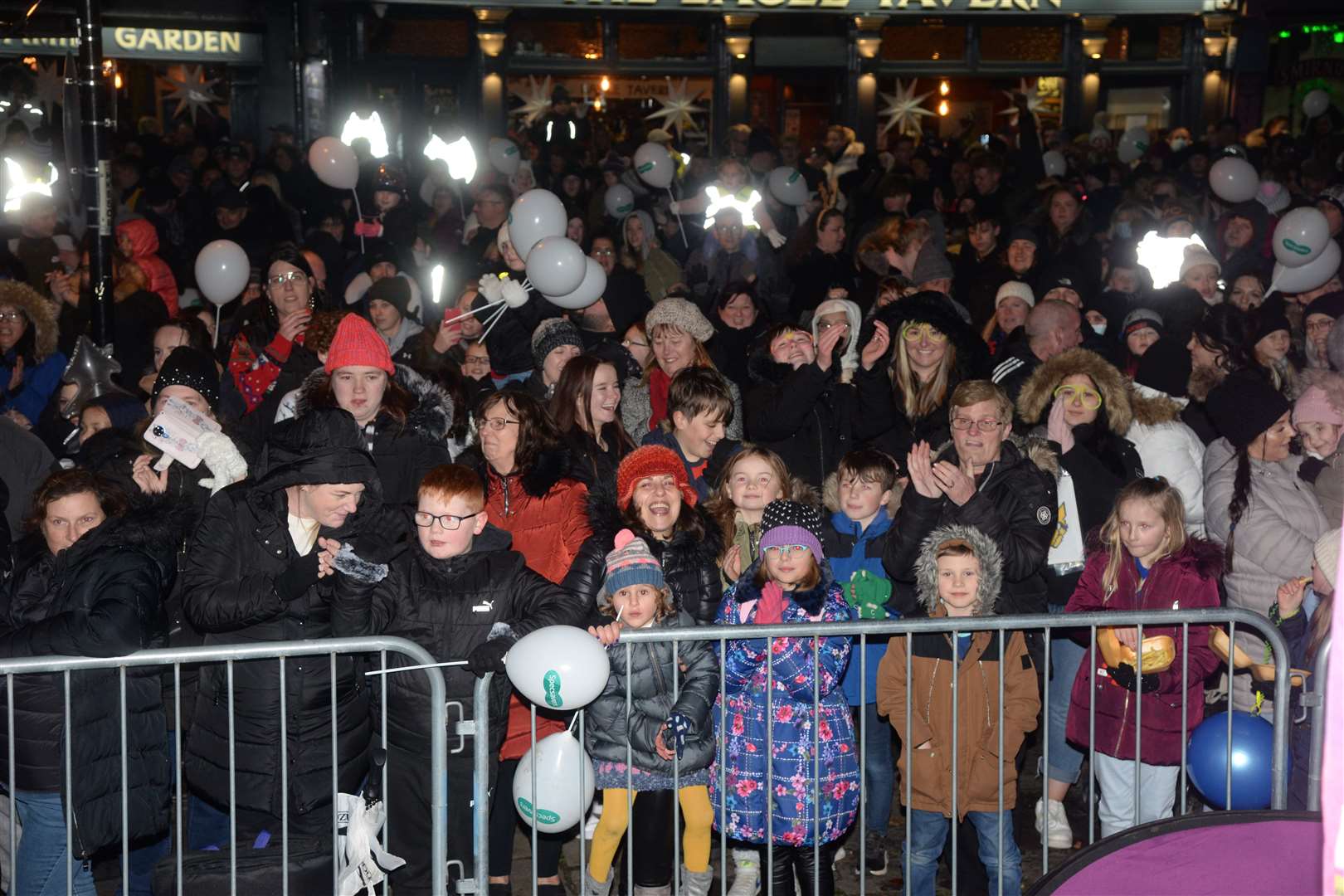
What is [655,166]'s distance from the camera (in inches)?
594

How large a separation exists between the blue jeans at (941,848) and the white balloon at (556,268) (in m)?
4.09

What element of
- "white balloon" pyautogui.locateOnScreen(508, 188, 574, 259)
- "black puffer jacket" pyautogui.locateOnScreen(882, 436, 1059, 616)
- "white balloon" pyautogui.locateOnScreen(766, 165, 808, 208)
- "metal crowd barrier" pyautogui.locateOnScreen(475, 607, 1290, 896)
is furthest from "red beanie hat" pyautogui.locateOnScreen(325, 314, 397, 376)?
"white balloon" pyautogui.locateOnScreen(766, 165, 808, 208)

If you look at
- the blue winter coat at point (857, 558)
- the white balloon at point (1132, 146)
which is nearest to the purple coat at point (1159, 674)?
the blue winter coat at point (857, 558)

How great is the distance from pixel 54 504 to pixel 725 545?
2562 millimetres

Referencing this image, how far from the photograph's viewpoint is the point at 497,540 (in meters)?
5.65

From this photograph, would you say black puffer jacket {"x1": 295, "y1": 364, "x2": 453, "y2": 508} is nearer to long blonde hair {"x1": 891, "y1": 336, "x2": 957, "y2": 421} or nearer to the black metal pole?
long blonde hair {"x1": 891, "y1": 336, "x2": 957, "y2": 421}

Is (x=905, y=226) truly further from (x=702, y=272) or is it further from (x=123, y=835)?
(x=123, y=835)

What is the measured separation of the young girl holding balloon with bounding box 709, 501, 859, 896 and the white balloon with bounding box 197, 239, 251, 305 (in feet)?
17.7

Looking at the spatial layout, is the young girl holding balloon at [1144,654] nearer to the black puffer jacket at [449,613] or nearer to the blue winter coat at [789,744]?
the blue winter coat at [789,744]

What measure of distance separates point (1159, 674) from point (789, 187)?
9790 mm

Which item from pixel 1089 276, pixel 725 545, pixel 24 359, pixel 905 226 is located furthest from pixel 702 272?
pixel 725 545

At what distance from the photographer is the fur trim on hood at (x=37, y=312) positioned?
931cm

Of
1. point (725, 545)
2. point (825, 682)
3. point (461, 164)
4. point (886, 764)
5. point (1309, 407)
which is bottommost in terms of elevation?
point (886, 764)

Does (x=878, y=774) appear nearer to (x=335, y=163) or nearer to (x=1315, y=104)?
(x=335, y=163)
